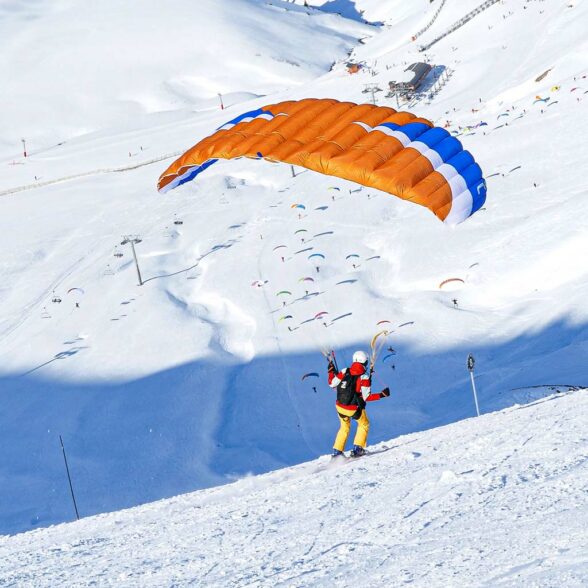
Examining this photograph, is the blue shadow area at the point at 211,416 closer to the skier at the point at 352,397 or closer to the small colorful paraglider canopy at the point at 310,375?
the small colorful paraglider canopy at the point at 310,375

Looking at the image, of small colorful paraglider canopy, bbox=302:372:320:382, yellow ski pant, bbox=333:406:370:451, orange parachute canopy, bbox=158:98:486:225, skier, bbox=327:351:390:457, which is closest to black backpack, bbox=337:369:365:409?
skier, bbox=327:351:390:457

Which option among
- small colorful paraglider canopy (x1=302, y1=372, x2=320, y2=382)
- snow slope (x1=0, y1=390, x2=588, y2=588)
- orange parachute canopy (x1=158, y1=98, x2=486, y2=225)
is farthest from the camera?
small colorful paraglider canopy (x1=302, y1=372, x2=320, y2=382)

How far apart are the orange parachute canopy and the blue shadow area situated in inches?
294

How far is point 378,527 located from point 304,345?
21.6 meters

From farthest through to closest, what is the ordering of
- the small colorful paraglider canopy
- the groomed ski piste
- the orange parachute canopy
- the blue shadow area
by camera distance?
the small colorful paraglider canopy < the blue shadow area < the orange parachute canopy < the groomed ski piste

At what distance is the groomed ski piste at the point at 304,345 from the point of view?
9.02 m

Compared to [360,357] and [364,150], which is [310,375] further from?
[360,357]

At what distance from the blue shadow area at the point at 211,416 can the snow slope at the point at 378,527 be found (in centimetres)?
1154

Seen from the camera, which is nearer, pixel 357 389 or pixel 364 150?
pixel 357 389

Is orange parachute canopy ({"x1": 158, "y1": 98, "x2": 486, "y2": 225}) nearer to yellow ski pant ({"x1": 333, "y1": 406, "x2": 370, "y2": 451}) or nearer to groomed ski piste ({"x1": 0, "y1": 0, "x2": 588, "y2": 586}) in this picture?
groomed ski piste ({"x1": 0, "y1": 0, "x2": 588, "y2": 586})

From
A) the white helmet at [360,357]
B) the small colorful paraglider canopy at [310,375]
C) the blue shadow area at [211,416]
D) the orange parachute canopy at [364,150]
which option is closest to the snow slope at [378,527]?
the white helmet at [360,357]

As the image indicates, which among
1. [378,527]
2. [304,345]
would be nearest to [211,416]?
[304,345]

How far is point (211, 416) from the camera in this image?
26.9 metres

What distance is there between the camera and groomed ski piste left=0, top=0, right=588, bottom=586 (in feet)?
29.6
